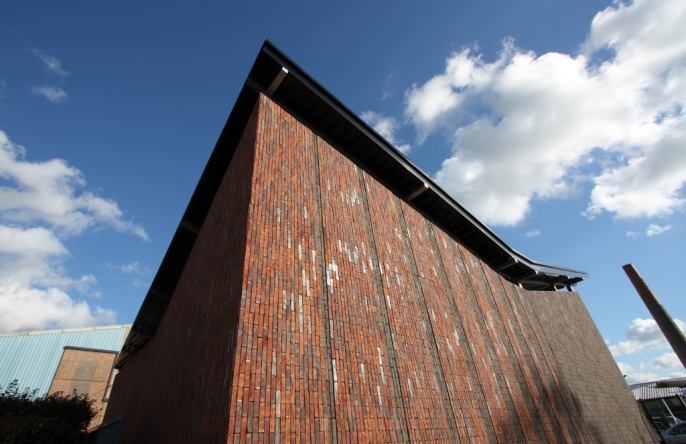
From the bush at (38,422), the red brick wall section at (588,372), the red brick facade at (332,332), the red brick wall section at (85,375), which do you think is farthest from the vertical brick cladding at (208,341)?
the red brick wall section at (85,375)

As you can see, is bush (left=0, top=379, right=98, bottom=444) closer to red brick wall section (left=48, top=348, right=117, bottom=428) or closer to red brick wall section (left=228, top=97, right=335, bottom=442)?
red brick wall section (left=228, top=97, right=335, bottom=442)

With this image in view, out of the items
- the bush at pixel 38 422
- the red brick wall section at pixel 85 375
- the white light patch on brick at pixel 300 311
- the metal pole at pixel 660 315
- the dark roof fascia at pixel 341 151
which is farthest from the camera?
the metal pole at pixel 660 315

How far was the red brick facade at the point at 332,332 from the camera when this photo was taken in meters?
5.96

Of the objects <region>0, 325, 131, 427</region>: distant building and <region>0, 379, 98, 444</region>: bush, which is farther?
<region>0, 325, 131, 427</region>: distant building

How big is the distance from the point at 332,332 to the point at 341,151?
7.16 m

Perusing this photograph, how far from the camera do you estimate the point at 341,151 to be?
39.6 feet

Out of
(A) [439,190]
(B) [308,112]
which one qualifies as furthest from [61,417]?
(A) [439,190]

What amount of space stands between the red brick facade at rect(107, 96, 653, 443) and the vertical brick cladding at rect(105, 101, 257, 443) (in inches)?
2.6

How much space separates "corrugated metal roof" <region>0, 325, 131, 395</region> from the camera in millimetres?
24688

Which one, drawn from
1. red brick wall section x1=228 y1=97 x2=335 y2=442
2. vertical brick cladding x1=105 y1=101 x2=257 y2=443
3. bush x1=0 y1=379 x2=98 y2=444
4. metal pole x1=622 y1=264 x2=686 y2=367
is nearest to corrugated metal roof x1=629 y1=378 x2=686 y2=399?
metal pole x1=622 y1=264 x2=686 y2=367

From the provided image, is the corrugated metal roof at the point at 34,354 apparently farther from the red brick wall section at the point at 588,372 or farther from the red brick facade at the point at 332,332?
the red brick wall section at the point at 588,372

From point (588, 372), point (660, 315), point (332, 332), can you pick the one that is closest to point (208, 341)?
point (332, 332)

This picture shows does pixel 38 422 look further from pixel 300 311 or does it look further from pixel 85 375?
pixel 85 375

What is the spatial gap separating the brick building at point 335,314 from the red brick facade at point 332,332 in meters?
0.04
